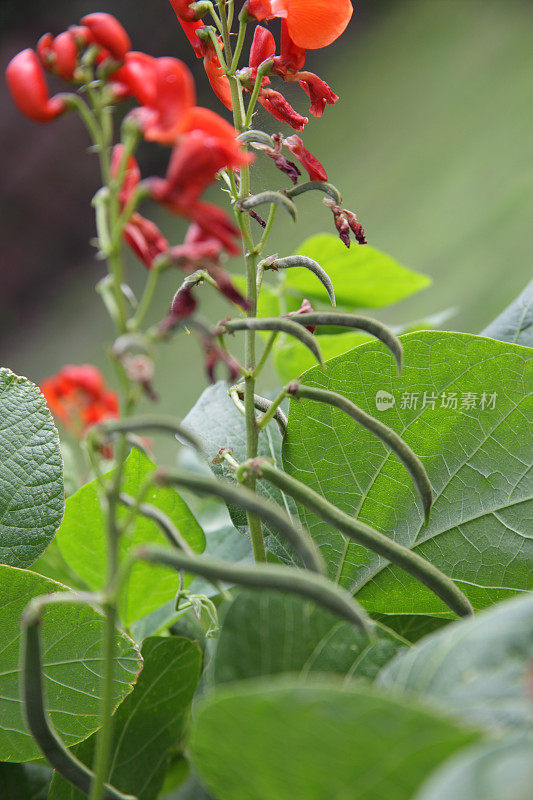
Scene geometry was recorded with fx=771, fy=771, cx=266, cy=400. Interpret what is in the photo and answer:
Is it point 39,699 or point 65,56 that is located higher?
point 65,56

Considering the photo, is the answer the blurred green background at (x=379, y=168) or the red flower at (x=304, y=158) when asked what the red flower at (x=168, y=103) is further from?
the blurred green background at (x=379, y=168)

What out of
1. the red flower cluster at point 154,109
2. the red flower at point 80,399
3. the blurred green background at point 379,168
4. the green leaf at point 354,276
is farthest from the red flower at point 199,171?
the blurred green background at point 379,168

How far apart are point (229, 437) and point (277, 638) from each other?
0.39 feet

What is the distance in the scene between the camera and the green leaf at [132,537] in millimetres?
276

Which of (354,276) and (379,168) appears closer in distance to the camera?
(354,276)

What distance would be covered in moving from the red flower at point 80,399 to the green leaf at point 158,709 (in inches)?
14.3

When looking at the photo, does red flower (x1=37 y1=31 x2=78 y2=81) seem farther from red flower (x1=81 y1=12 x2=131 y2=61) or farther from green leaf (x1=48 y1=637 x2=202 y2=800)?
green leaf (x1=48 y1=637 x2=202 y2=800)

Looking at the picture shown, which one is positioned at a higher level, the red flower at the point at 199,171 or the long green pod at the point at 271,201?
the red flower at the point at 199,171

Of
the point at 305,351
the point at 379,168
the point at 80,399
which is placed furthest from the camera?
the point at 379,168

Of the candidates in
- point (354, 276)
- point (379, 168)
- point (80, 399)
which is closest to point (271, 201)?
point (354, 276)

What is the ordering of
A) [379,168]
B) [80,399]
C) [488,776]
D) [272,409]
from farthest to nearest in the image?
[379,168]
[80,399]
[272,409]
[488,776]

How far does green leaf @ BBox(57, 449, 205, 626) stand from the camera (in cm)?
28

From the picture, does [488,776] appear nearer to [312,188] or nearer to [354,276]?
[312,188]

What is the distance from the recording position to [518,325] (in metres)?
0.30
